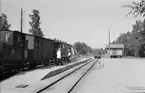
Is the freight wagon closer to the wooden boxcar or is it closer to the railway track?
the wooden boxcar

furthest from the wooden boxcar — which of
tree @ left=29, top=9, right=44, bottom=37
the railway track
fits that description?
tree @ left=29, top=9, right=44, bottom=37

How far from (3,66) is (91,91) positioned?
19.1ft

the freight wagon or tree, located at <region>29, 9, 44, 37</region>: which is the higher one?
tree, located at <region>29, 9, 44, 37</region>

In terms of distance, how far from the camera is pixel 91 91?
11.8 m

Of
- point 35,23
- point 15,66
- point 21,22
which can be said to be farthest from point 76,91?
point 35,23

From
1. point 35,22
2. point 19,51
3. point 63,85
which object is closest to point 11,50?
point 19,51

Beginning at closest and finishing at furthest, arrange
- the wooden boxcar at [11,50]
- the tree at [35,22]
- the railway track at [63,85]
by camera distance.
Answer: the railway track at [63,85], the wooden boxcar at [11,50], the tree at [35,22]

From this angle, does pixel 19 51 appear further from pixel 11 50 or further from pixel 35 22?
pixel 35 22

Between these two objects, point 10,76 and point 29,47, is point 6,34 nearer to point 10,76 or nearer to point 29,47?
point 10,76

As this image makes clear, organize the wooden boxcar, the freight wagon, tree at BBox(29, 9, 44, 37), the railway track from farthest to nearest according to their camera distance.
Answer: tree at BBox(29, 9, 44, 37), the freight wagon, the wooden boxcar, the railway track

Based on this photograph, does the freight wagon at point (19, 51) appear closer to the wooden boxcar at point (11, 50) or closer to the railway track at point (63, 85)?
the wooden boxcar at point (11, 50)

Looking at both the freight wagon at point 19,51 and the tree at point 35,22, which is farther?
the tree at point 35,22

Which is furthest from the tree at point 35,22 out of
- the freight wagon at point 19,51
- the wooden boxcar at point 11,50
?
the wooden boxcar at point 11,50

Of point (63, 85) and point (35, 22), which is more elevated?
point (35, 22)
